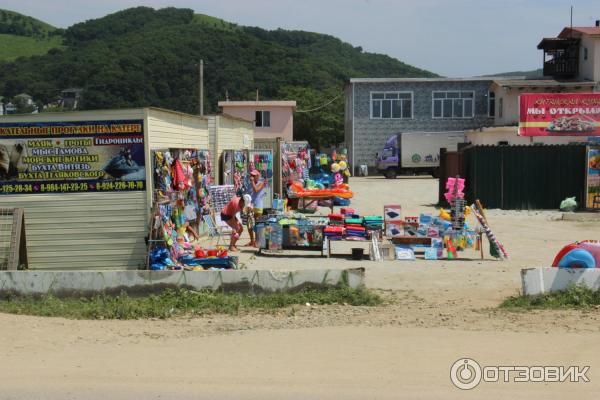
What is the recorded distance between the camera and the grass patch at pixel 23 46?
124 meters

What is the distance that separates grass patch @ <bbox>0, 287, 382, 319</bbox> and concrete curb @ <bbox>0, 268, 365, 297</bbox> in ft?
0.39

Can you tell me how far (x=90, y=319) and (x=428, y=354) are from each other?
4.67 meters

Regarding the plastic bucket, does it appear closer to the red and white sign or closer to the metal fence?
the metal fence

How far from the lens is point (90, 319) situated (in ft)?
33.2

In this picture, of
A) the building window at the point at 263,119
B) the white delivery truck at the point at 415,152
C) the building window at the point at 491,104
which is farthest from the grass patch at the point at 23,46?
the building window at the point at 491,104

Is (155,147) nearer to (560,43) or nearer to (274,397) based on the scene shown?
(274,397)

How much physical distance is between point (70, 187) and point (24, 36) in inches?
5589

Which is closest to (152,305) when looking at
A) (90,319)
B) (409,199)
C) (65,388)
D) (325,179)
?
(90,319)

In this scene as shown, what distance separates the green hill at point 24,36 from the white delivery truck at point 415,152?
89.5m

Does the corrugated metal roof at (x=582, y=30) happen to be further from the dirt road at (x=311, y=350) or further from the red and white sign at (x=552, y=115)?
the dirt road at (x=311, y=350)

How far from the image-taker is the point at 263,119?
203 ft

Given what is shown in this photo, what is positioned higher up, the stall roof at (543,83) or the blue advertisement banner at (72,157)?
the stall roof at (543,83)
